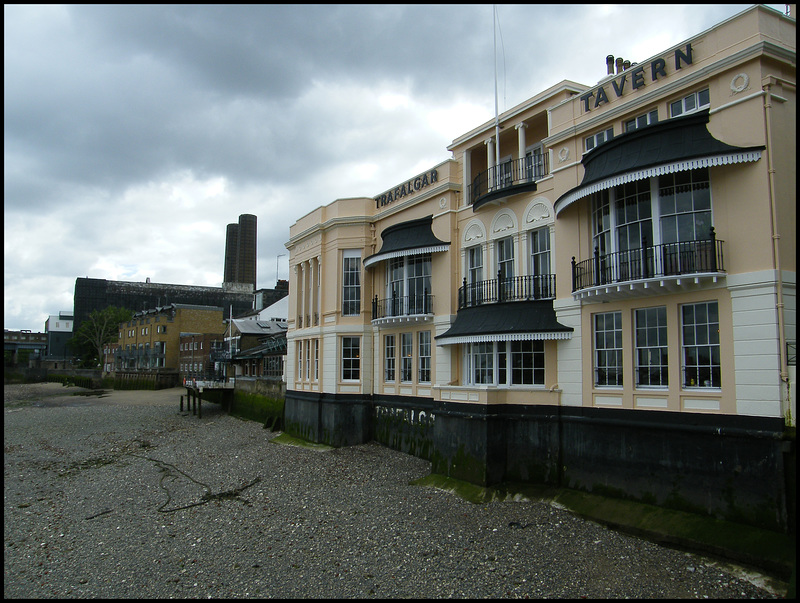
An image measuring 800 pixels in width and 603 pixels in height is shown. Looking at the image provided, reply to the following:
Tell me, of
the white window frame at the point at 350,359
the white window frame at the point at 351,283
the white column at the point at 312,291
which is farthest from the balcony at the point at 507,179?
the white column at the point at 312,291

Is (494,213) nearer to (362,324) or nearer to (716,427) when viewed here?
(362,324)

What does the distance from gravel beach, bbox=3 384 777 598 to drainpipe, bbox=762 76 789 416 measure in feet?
13.1

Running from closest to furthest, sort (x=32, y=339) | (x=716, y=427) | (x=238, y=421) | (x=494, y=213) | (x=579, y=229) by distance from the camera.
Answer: (x=716, y=427)
(x=579, y=229)
(x=494, y=213)
(x=238, y=421)
(x=32, y=339)

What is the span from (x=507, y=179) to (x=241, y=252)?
74158 millimetres

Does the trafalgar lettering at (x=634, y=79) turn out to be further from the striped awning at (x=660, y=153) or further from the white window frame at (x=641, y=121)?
the striped awning at (x=660, y=153)

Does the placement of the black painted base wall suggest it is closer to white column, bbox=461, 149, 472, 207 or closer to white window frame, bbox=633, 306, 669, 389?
white window frame, bbox=633, 306, 669, 389

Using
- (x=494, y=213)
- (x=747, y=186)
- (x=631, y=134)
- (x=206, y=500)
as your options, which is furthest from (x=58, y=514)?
(x=747, y=186)

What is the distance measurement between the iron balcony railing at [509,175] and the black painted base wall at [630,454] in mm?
6994

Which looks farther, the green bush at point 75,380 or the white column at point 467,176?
the green bush at point 75,380

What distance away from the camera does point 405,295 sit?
20.6 meters

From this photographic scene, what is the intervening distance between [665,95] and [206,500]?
16373 mm

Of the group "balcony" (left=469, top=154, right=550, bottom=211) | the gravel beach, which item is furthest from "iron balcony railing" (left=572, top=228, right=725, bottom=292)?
the gravel beach

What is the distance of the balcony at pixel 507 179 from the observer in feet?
54.4

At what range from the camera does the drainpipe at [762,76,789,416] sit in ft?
34.0
